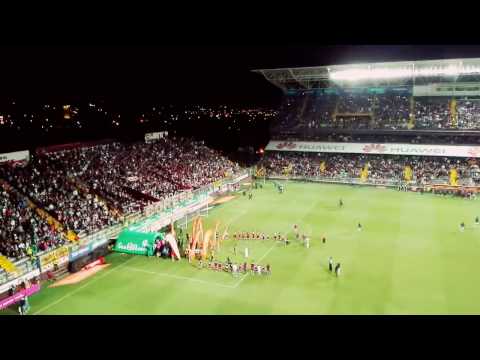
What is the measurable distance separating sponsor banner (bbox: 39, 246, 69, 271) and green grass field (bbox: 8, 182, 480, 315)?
1835 mm

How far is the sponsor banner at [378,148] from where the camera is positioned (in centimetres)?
5239

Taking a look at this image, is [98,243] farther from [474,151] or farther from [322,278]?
[474,151]

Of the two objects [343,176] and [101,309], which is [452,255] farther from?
[343,176]

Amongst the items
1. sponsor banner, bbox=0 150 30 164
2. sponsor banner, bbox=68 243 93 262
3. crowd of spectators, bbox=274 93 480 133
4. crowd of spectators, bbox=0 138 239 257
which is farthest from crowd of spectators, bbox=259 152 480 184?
sponsor banner, bbox=68 243 93 262

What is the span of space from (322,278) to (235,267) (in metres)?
5.50

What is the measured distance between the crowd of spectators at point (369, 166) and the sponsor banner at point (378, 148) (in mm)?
1223

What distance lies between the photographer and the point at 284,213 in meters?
40.8

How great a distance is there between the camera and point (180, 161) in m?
53.1

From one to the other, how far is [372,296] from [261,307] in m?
6.26

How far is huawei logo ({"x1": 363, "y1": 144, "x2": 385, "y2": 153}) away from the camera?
189ft

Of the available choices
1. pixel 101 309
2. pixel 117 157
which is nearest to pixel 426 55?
pixel 117 157

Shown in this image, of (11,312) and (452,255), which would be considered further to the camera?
(452,255)

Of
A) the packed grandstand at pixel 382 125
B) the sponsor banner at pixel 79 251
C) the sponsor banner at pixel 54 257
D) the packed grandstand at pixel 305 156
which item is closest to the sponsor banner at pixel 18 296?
the sponsor banner at pixel 54 257

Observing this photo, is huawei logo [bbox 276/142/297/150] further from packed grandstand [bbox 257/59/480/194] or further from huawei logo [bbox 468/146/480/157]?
huawei logo [bbox 468/146/480/157]
